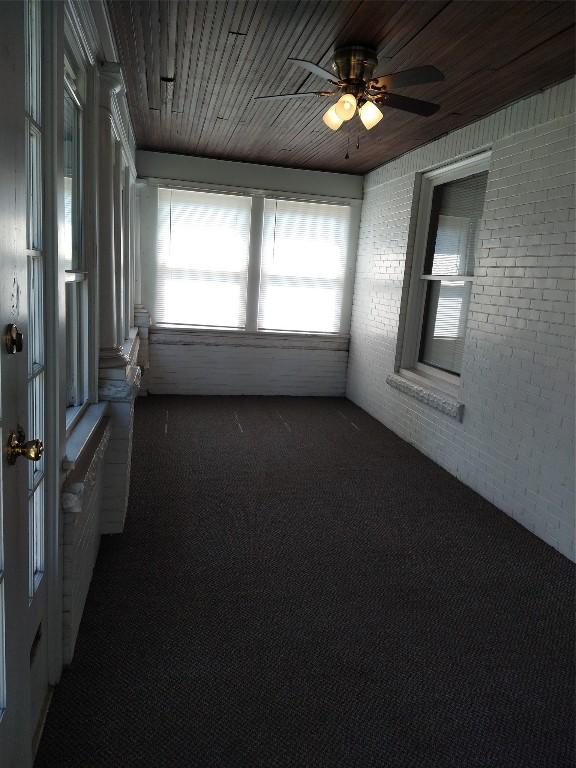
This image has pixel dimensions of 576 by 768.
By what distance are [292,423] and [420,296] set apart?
181 cm

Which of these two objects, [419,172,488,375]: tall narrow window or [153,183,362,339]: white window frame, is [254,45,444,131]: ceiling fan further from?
[153,183,362,339]: white window frame

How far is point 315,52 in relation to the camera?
3.17 meters

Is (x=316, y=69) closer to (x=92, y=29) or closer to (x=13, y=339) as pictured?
(x=92, y=29)

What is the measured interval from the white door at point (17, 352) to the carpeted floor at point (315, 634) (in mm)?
491

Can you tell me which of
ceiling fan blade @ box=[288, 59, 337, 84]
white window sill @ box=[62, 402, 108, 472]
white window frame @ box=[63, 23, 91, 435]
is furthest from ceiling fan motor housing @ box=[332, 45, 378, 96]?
white window sill @ box=[62, 402, 108, 472]

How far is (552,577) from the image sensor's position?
3.02 metres

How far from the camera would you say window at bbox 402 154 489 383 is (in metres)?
4.63

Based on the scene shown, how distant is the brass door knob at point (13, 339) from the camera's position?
118 cm

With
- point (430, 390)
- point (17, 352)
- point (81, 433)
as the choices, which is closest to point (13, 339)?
point (17, 352)

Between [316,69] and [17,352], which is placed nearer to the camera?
[17,352]

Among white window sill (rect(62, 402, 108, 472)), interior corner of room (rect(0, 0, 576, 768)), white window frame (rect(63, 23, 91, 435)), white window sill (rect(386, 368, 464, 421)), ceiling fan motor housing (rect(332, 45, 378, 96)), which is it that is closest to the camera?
interior corner of room (rect(0, 0, 576, 768))

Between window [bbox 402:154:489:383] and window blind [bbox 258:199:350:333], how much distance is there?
1561 mm

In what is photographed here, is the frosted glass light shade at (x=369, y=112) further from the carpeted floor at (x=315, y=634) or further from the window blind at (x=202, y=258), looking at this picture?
the window blind at (x=202, y=258)

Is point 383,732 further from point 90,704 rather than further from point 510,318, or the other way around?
point 510,318
